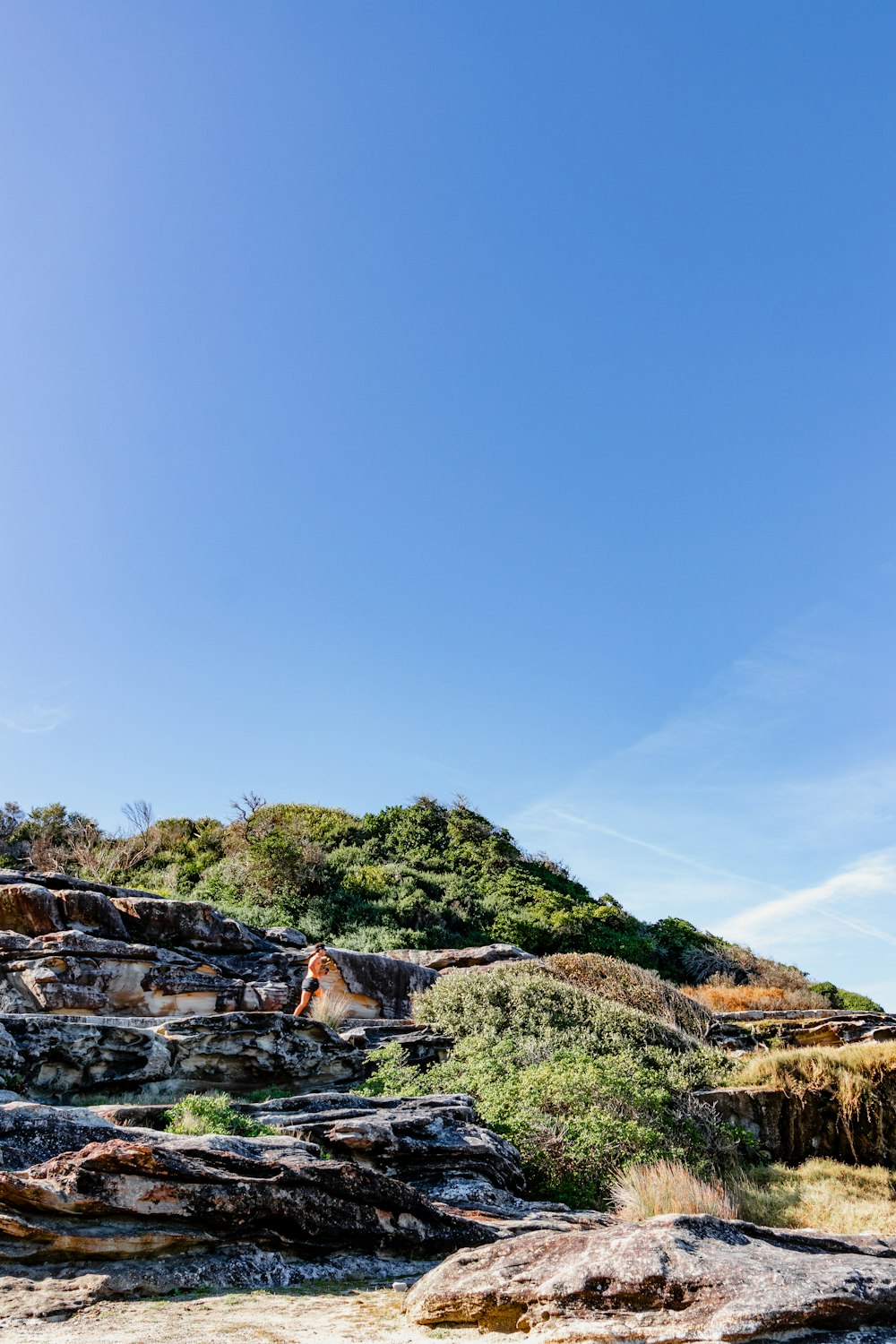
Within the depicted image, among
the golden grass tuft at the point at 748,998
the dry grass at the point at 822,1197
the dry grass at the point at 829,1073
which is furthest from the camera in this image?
the golden grass tuft at the point at 748,998

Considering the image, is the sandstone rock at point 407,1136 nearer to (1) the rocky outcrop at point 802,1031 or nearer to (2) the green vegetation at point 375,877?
(1) the rocky outcrop at point 802,1031

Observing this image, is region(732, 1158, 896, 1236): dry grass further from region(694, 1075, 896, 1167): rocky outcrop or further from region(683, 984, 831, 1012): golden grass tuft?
region(683, 984, 831, 1012): golden grass tuft

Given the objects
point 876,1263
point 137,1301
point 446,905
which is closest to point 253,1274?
point 137,1301

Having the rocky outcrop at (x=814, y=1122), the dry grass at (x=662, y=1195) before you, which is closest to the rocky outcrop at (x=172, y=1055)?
the dry grass at (x=662, y=1195)

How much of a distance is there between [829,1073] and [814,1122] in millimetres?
811

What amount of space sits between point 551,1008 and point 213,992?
6239 mm

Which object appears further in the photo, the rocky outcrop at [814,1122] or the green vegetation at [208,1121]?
the rocky outcrop at [814,1122]

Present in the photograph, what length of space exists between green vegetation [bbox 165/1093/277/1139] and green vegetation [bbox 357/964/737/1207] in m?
3.11

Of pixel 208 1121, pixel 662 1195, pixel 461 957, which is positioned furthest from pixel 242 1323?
pixel 461 957

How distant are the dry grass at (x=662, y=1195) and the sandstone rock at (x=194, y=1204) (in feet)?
7.51

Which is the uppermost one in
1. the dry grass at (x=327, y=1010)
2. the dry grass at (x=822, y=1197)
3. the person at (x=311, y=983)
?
the person at (x=311, y=983)

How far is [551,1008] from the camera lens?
13773mm

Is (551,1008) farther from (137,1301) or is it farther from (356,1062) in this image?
(137,1301)

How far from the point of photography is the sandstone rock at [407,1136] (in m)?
7.58
